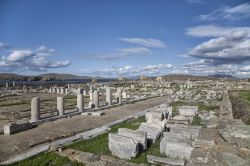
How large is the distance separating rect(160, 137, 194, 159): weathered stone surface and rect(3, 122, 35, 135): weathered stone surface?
25.8ft

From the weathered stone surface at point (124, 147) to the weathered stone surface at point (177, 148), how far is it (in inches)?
38.9

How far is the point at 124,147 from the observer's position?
27.1 feet

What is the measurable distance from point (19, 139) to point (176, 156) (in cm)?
717

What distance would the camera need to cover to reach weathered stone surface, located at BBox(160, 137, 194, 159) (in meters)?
7.93

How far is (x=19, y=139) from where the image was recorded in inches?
437

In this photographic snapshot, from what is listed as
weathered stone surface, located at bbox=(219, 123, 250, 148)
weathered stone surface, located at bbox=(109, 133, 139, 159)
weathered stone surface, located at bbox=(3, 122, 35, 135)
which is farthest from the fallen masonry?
weathered stone surface, located at bbox=(3, 122, 35, 135)

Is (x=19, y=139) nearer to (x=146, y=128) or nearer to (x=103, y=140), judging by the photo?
(x=103, y=140)

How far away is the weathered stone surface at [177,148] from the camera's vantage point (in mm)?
7930

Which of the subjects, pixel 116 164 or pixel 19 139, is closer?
pixel 116 164

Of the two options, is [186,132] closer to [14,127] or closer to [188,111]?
[188,111]

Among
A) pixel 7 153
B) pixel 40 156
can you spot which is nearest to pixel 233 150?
pixel 40 156

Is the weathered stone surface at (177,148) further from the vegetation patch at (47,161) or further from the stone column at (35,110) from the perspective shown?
the stone column at (35,110)

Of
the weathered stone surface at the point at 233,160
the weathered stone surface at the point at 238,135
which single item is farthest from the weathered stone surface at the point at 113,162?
the weathered stone surface at the point at 238,135

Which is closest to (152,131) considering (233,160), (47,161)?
(47,161)
